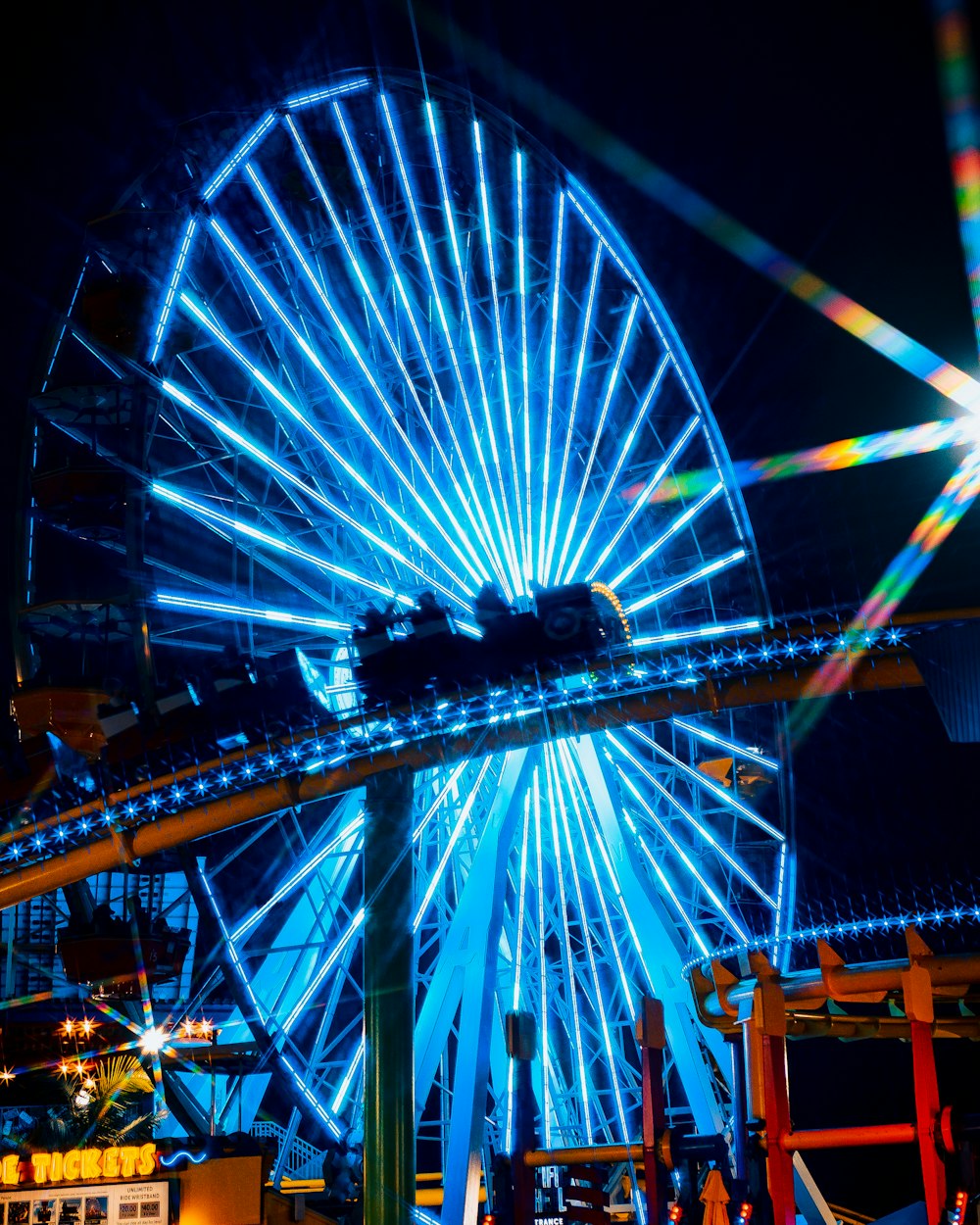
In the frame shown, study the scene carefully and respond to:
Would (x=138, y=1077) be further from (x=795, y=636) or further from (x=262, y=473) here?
(x=795, y=636)

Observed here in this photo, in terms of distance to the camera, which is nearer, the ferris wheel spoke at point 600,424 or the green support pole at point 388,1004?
the green support pole at point 388,1004

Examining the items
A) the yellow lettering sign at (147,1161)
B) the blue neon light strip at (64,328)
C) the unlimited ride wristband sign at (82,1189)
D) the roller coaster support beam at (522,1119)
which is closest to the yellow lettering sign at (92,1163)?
the unlimited ride wristband sign at (82,1189)

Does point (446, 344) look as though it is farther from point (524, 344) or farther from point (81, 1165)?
point (81, 1165)

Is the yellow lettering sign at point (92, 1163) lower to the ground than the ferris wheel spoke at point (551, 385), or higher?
lower

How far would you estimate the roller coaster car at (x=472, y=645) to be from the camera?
1388cm

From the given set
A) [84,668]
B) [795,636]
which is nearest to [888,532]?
[795,636]

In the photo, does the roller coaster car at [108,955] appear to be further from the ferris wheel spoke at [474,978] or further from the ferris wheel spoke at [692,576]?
the ferris wheel spoke at [692,576]

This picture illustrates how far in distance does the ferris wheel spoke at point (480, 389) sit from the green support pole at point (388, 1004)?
10.1 feet

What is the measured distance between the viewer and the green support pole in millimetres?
13297

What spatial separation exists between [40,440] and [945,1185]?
44.8 feet

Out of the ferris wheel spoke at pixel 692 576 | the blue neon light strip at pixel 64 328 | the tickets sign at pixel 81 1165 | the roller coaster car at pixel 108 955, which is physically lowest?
the tickets sign at pixel 81 1165

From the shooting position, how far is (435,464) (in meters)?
16.4

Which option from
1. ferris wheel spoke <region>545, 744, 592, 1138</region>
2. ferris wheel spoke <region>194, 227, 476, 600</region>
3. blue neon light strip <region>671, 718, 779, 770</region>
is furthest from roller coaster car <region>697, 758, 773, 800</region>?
ferris wheel spoke <region>194, 227, 476, 600</region>

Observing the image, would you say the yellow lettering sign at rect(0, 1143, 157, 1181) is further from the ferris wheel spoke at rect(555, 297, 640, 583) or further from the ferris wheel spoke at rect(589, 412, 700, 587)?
the ferris wheel spoke at rect(589, 412, 700, 587)
